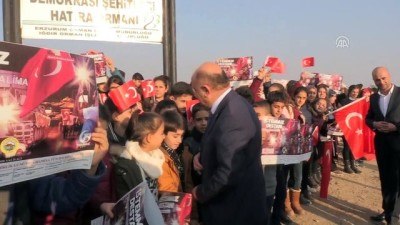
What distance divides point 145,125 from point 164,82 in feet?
9.88

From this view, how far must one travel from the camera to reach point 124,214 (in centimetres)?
190

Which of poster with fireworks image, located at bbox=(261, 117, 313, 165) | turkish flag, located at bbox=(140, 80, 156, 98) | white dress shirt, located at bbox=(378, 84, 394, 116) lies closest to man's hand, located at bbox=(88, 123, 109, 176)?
poster with fireworks image, located at bbox=(261, 117, 313, 165)

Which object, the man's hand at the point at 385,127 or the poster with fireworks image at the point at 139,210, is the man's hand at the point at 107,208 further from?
the man's hand at the point at 385,127

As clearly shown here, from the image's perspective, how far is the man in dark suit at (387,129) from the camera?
5.50 m

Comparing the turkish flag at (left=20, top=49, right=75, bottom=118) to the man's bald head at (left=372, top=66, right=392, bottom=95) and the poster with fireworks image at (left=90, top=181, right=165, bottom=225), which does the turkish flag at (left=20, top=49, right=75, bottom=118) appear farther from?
the man's bald head at (left=372, top=66, right=392, bottom=95)

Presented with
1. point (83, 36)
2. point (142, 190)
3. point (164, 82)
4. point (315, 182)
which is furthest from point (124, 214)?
point (315, 182)

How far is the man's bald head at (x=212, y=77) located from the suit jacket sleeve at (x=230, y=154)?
25cm

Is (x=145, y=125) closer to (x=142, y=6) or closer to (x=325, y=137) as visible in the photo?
(x=142, y=6)

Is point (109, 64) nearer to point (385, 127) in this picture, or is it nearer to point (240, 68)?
point (240, 68)

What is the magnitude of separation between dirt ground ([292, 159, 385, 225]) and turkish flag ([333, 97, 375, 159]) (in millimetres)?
810

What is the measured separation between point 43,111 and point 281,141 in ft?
10.2

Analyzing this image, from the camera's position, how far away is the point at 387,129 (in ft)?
17.9

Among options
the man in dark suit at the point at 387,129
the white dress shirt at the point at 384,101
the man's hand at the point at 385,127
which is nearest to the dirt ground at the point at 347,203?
the man in dark suit at the point at 387,129

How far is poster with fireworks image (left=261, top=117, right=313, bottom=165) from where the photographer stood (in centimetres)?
434
